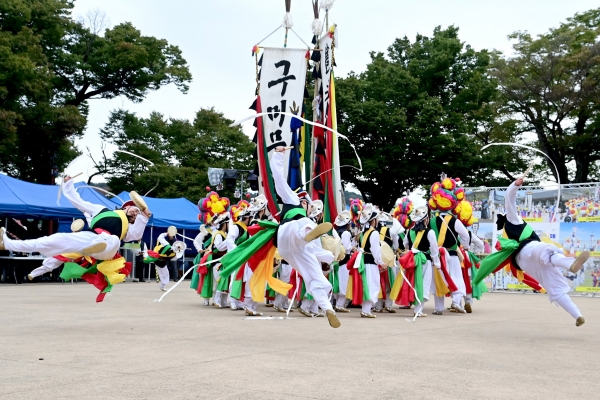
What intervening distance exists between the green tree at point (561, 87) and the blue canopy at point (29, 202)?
1700cm

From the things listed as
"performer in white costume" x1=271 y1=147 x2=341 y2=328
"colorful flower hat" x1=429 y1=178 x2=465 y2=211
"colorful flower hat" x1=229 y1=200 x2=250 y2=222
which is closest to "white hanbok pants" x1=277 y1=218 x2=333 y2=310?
"performer in white costume" x1=271 y1=147 x2=341 y2=328

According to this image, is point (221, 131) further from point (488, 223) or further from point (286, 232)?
point (286, 232)

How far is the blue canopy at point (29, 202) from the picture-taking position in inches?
664

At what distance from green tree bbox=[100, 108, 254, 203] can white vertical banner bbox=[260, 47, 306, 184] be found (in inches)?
703

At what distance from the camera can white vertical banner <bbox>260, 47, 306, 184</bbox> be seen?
1334cm

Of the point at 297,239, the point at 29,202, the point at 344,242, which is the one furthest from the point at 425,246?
the point at 29,202

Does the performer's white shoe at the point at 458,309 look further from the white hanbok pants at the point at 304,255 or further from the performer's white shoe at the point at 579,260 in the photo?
the white hanbok pants at the point at 304,255

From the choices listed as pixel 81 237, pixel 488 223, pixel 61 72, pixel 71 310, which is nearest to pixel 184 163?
pixel 61 72

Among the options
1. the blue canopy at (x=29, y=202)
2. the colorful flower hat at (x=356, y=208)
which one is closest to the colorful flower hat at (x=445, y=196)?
the colorful flower hat at (x=356, y=208)

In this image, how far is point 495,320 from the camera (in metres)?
9.81

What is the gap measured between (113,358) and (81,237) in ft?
7.85

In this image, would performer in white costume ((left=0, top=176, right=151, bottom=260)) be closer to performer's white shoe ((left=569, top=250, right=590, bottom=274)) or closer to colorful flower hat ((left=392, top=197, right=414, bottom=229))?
performer's white shoe ((left=569, top=250, right=590, bottom=274))

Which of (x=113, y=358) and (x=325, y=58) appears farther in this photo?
(x=325, y=58)

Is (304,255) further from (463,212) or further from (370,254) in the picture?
(463,212)
